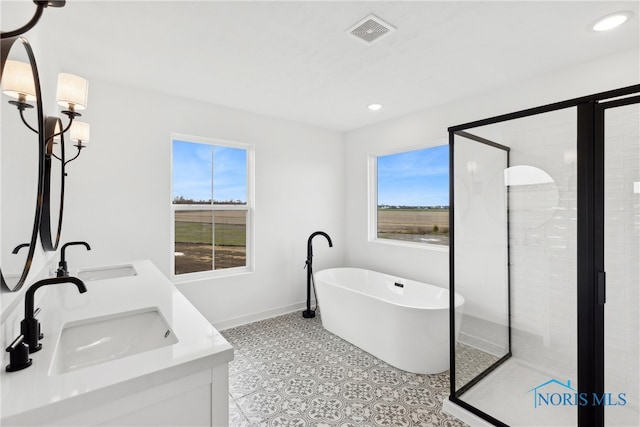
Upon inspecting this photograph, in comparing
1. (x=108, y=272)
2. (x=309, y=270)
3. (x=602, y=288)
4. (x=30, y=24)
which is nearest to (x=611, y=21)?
(x=602, y=288)

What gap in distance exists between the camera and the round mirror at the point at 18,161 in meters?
0.98

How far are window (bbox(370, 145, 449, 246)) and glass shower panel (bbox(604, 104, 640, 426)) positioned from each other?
6.48ft

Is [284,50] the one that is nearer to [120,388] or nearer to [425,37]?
[425,37]

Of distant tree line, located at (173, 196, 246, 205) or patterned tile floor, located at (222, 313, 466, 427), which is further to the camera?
distant tree line, located at (173, 196, 246, 205)

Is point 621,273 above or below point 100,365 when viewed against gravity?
above

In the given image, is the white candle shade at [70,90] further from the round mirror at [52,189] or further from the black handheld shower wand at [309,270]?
the black handheld shower wand at [309,270]

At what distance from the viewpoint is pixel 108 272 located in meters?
2.46

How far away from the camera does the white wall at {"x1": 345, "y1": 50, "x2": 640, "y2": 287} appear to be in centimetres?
238

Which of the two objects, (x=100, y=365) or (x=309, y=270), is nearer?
(x=100, y=365)

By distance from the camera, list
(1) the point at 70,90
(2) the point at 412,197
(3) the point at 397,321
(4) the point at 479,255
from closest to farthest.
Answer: (1) the point at 70,90 → (4) the point at 479,255 → (3) the point at 397,321 → (2) the point at 412,197

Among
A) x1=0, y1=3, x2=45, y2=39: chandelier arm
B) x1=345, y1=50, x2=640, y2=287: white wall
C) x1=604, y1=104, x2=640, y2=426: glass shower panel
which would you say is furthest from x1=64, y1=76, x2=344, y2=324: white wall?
x1=604, y1=104, x2=640, y2=426: glass shower panel

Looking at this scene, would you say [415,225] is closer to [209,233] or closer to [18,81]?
[209,233]

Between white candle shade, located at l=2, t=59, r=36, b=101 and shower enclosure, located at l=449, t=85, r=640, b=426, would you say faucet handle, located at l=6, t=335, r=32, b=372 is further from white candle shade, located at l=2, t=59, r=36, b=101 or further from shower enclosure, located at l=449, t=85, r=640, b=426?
shower enclosure, located at l=449, t=85, r=640, b=426

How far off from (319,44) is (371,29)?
0.38m
